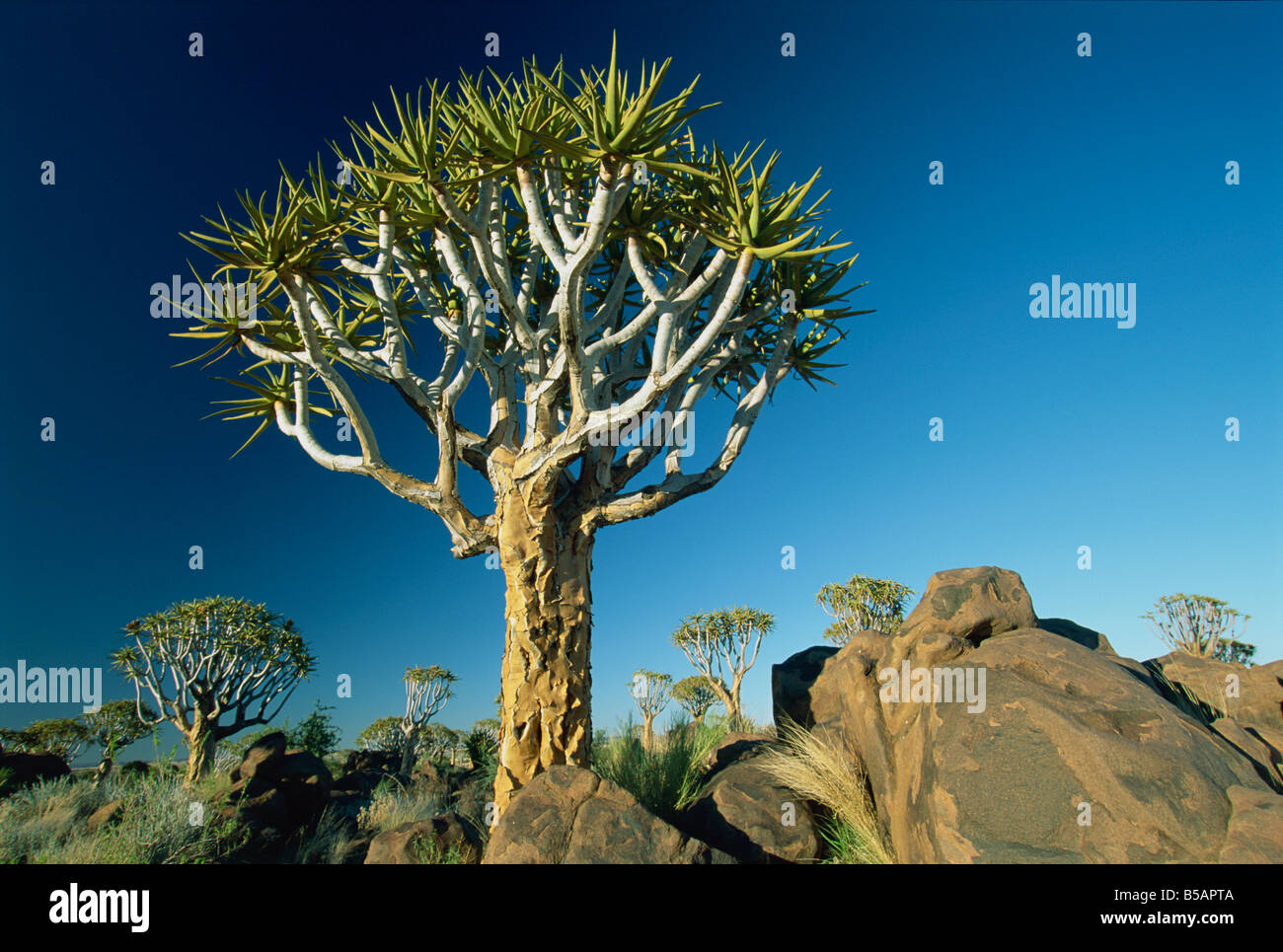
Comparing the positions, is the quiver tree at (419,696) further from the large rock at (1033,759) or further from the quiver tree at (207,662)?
the large rock at (1033,759)

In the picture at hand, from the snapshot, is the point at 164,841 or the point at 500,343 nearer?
the point at 164,841

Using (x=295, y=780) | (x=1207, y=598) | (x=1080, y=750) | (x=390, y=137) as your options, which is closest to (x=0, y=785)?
(x=295, y=780)

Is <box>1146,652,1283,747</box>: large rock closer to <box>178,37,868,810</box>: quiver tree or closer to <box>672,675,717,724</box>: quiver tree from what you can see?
<box>178,37,868,810</box>: quiver tree

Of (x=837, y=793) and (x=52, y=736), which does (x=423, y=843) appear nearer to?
(x=837, y=793)

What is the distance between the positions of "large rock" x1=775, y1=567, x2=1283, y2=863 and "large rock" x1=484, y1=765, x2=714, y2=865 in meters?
1.72

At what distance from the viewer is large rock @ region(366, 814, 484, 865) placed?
5.78m

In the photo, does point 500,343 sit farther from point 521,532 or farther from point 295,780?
point 295,780

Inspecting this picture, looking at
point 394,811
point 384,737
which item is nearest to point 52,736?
point 384,737

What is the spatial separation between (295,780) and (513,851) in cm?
762

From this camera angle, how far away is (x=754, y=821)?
18.8 ft

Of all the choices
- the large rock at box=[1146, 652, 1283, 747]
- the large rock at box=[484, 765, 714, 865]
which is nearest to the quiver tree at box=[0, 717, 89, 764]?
the large rock at box=[484, 765, 714, 865]

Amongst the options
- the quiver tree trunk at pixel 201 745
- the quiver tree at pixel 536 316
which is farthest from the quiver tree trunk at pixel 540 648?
the quiver tree trunk at pixel 201 745

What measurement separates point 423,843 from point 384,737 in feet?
67.5
